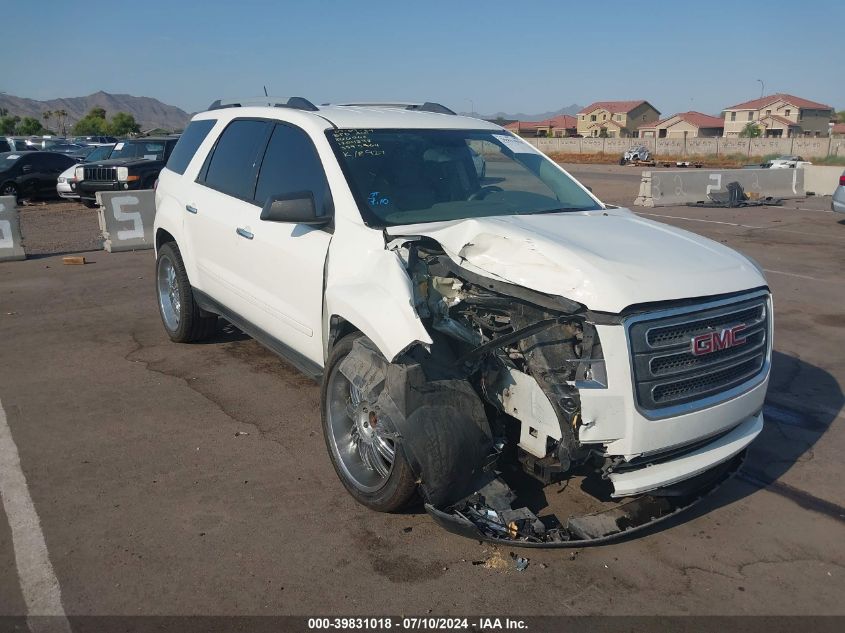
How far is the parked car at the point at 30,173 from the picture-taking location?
2089 centimetres

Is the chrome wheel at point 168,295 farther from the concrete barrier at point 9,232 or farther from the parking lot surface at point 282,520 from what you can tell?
the concrete barrier at point 9,232

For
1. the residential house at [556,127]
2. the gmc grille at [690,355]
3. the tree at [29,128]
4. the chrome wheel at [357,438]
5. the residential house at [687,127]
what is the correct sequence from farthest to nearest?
1. the residential house at [556,127]
2. the residential house at [687,127]
3. the tree at [29,128]
4. the chrome wheel at [357,438]
5. the gmc grille at [690,355]

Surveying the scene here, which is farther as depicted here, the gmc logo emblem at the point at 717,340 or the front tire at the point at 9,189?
the front tire at the point at 9,189

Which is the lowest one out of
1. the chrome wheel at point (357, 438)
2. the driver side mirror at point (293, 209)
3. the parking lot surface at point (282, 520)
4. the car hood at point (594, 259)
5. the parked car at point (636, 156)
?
the parked car at point (636, 156)

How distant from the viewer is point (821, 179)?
899 inches

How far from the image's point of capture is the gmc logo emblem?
3426 mm

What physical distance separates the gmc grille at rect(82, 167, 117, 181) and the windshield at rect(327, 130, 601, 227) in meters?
15.0

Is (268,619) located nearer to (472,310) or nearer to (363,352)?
(363,352)

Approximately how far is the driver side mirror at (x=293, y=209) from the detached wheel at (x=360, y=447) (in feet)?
2.48

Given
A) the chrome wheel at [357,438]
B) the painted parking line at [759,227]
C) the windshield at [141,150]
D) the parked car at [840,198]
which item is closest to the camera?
the chrome wheel at [357,438]

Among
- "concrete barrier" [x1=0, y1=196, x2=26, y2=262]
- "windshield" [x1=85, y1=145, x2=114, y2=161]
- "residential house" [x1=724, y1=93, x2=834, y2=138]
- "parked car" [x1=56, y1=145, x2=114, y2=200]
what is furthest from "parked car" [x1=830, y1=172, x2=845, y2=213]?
"residential house" [x1=724, y1=93, x2=834, y2=138]

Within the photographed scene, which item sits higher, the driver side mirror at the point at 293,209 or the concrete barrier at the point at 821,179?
the driver side mirror at the point at 293,209

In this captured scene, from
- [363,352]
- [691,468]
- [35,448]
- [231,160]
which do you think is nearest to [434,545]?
[363,352]

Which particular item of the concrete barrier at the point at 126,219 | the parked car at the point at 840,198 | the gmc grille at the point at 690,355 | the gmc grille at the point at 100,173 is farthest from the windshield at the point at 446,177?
the gmc grille at the point at 100,173
